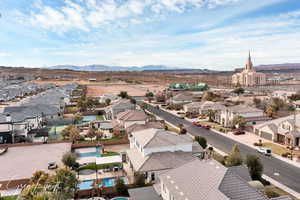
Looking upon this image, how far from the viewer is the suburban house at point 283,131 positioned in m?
35.3

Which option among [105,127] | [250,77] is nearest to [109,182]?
[105,127]

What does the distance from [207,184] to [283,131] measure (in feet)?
93.3

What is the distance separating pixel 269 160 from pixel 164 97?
56.6m

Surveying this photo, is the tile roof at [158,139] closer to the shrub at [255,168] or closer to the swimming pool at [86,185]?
the swimming pool at [86,185]

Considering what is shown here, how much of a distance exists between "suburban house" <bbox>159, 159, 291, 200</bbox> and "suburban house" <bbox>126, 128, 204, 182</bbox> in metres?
5.68

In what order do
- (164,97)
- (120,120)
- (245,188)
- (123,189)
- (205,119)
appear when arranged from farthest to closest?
(164,97) → (205,119) → (120,120) → (123,189) → (245,188)

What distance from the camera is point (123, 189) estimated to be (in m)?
22.0

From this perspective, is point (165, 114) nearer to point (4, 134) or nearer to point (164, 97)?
point (164, 97)

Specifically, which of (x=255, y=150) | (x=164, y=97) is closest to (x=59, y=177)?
(x=255, y=150)

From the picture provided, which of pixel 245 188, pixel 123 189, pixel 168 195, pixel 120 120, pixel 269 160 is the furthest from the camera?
pixel 120 120

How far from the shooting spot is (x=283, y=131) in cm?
3762

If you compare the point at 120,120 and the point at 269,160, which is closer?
the point at 269,160

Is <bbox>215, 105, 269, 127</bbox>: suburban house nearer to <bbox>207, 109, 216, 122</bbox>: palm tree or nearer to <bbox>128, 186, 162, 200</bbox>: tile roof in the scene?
<bbox>207, 109, 216, 122</bbox>: palm tree

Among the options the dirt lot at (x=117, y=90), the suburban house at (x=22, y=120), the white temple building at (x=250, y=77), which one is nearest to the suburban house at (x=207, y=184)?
the suburban house at (x=22, y=120)
